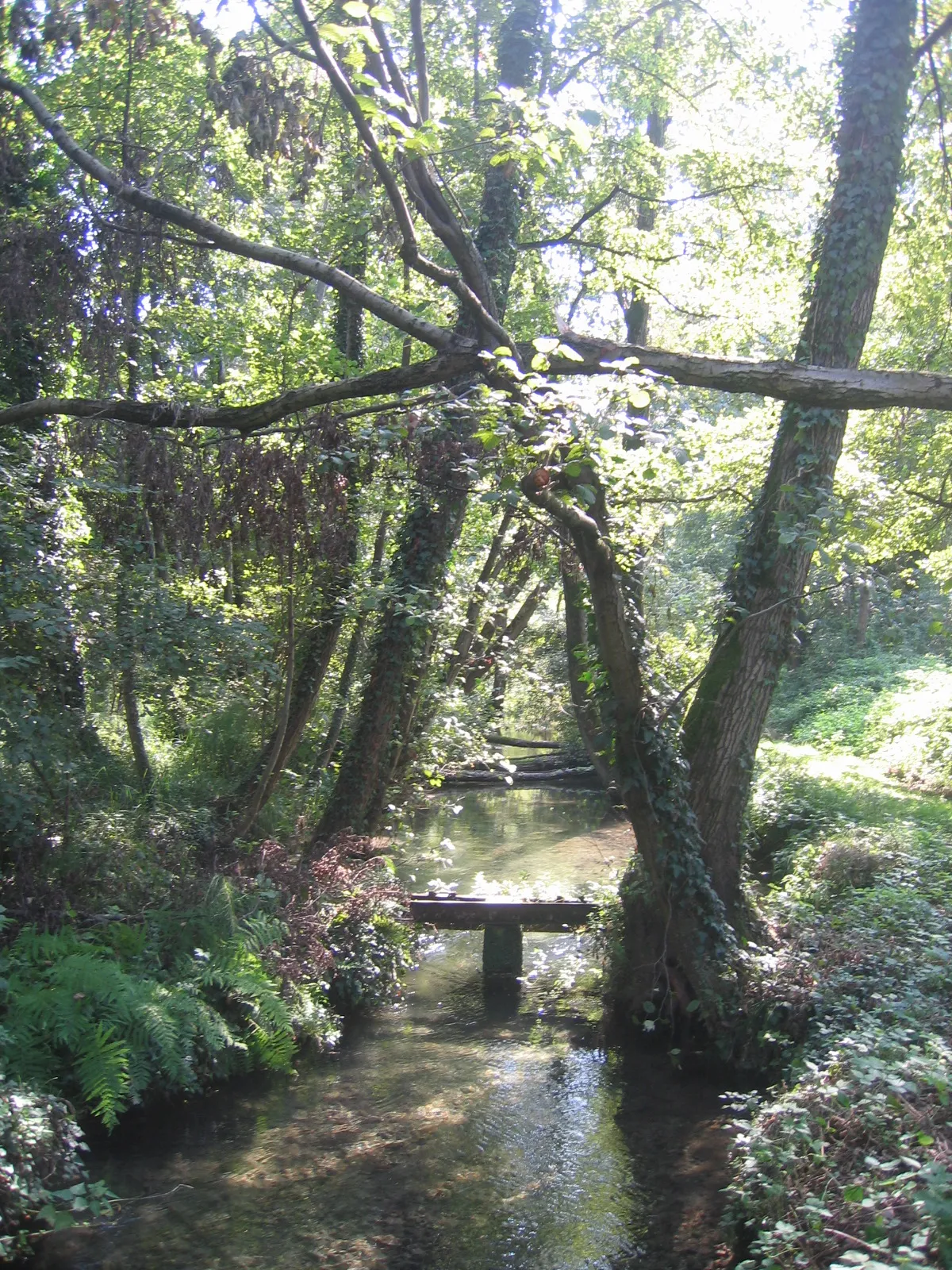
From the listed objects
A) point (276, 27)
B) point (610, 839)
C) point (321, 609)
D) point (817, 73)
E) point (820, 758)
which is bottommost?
point (610, 839)

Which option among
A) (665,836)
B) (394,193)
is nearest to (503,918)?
(665,836)

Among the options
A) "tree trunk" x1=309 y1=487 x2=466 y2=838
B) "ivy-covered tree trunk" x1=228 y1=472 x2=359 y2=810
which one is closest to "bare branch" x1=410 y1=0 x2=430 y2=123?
"ivy-covered tree trunk" x1=228 y1=472 x2=359 y2=810

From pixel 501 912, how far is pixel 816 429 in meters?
5.56

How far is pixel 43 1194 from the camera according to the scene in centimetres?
523

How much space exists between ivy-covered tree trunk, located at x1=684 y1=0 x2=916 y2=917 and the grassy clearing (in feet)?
4.11

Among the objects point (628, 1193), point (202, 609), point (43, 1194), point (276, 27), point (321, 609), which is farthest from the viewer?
point (276, 27)

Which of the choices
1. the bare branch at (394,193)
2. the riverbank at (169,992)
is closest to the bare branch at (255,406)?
the bare branch at (394,193)

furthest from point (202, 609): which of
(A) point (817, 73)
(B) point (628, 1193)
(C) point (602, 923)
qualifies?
(A) point (817, 73)

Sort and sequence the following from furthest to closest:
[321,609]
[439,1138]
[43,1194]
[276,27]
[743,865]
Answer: [276,27], [321,609], [743,865], [439,1138], [43,1194]

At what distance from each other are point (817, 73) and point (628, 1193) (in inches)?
478

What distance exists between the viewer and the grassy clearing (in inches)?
160

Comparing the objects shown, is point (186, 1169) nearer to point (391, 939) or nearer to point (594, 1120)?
point (594, 1120)

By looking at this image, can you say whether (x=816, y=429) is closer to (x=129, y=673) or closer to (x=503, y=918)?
(x=503, y=918)

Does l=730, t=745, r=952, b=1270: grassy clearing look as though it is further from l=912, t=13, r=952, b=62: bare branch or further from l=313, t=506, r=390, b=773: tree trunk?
l=912, t=13, r=952, b=62: bare branch
